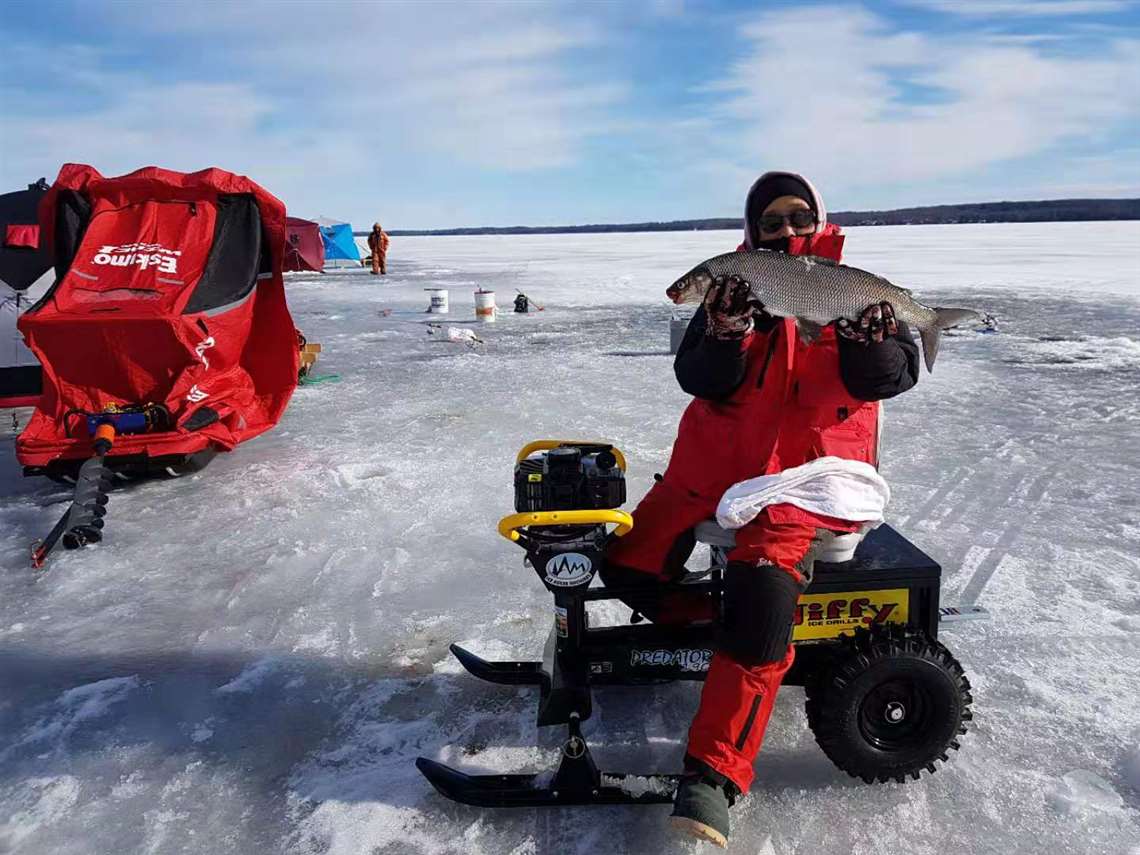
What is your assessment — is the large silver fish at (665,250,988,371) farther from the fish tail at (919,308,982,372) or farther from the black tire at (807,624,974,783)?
the black tire at (807,624,974,783)

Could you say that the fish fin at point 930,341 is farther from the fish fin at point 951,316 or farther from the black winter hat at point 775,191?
the black winter hat at point 775,191

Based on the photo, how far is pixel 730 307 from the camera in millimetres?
2180

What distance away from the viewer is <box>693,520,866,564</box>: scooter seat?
2291 mm

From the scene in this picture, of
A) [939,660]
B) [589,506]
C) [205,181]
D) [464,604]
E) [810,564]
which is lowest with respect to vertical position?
[464,604]

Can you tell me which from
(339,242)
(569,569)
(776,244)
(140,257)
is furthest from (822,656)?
(339,242)

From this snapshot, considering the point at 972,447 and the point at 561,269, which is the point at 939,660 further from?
the point at 561,269

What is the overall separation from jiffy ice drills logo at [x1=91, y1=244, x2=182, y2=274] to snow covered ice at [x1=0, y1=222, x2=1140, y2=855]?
1.36 m

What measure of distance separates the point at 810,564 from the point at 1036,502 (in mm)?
2959

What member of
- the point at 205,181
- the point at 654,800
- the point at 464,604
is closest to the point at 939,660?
the point at 654,800

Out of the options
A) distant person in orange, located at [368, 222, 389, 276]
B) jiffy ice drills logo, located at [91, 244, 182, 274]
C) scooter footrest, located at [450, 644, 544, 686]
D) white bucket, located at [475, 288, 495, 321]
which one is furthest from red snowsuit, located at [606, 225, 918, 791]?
distant person in orange, located at [368, 222, 389, 276]

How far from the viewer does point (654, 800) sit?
217 cm

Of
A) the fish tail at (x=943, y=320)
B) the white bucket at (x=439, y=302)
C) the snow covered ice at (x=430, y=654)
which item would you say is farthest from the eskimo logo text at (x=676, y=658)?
the white bucket at (x=439, y=302)

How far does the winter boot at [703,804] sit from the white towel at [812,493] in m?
0.66

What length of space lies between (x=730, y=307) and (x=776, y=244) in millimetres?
450
